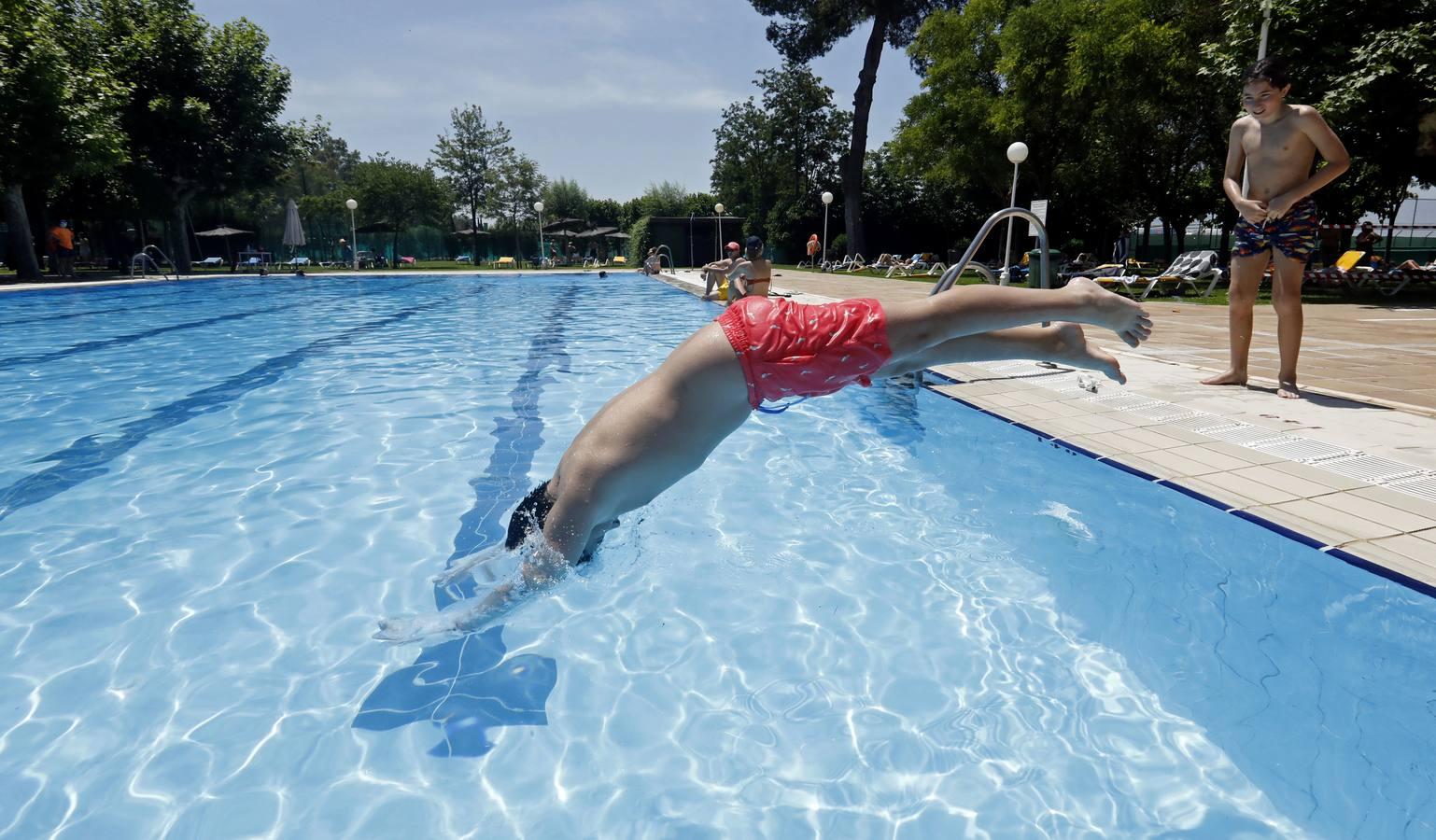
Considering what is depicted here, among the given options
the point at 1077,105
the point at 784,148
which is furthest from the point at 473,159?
the point at 1077,105

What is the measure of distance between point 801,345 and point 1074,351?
1.10m

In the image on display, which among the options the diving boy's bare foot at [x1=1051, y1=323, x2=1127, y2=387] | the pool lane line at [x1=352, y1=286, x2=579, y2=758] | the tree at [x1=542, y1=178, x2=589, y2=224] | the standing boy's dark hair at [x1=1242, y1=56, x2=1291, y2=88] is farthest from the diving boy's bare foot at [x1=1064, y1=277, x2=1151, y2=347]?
the tree at [x1=542, y1=178, x2=589, y2=224]

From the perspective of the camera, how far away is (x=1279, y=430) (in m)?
4.15

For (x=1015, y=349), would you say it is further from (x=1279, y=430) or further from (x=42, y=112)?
(x=42, y=112)

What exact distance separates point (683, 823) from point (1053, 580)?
2045 mm

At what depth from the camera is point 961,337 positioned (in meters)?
2.46

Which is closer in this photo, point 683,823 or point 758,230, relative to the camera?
point 683,823

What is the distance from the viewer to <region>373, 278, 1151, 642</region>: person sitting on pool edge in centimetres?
213

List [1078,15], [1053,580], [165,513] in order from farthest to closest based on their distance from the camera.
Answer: [1078,15] → [165,513] → [1053,580]

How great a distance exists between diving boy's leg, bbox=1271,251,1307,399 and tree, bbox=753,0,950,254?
24.9m

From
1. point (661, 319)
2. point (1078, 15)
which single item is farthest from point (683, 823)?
point (1078, 15)

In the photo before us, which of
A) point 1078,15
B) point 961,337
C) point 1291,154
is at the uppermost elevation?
point 1078,15

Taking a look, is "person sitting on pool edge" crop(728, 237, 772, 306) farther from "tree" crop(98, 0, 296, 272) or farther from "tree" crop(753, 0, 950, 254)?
"tree" crop(98, 0, 296, 272)

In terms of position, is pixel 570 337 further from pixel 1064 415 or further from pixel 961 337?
pixel 961 337
